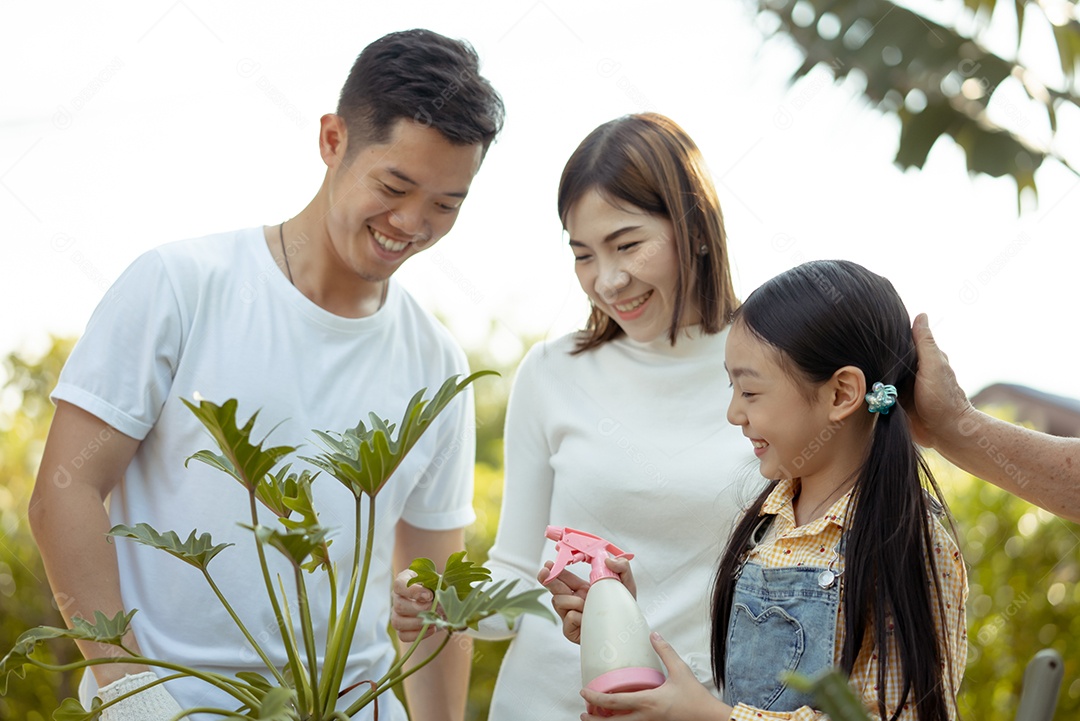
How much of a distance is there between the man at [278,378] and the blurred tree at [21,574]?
6.09ft

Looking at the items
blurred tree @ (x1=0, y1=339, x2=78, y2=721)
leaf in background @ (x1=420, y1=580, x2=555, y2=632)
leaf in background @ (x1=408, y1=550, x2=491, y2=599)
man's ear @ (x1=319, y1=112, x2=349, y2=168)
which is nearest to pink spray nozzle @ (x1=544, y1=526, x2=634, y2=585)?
leaf in background @ (x1=408, y1=550, x2=491, y2=599)

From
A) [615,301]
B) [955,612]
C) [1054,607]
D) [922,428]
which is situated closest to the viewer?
[955,612]

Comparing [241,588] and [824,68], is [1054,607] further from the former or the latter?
[241,588]

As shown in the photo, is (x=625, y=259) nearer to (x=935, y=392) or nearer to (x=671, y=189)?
(x=671, y=189)

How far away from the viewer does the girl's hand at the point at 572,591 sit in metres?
1.36

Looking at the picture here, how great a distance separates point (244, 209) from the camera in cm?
425

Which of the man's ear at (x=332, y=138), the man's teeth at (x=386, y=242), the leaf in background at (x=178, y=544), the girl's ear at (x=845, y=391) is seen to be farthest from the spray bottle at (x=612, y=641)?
the man's ear at (x=332, y=138)

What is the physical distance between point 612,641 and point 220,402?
807 mm

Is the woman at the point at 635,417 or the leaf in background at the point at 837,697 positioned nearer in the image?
the leaf in background at the point at 837,697

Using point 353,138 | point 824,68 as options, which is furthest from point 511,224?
point 353,138

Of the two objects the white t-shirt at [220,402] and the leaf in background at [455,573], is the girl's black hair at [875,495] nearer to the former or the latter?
the leaf in background at [455,573]

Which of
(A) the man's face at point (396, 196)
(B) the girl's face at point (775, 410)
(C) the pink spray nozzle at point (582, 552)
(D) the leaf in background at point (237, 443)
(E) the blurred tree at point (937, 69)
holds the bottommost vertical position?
(C) the pink spray nozzle at point (582, 552)

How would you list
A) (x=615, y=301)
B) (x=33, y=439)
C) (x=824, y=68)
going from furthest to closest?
(x=33, y=439), (x=824, y=68), (x=615, y=301)

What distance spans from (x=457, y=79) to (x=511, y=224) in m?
2.34
